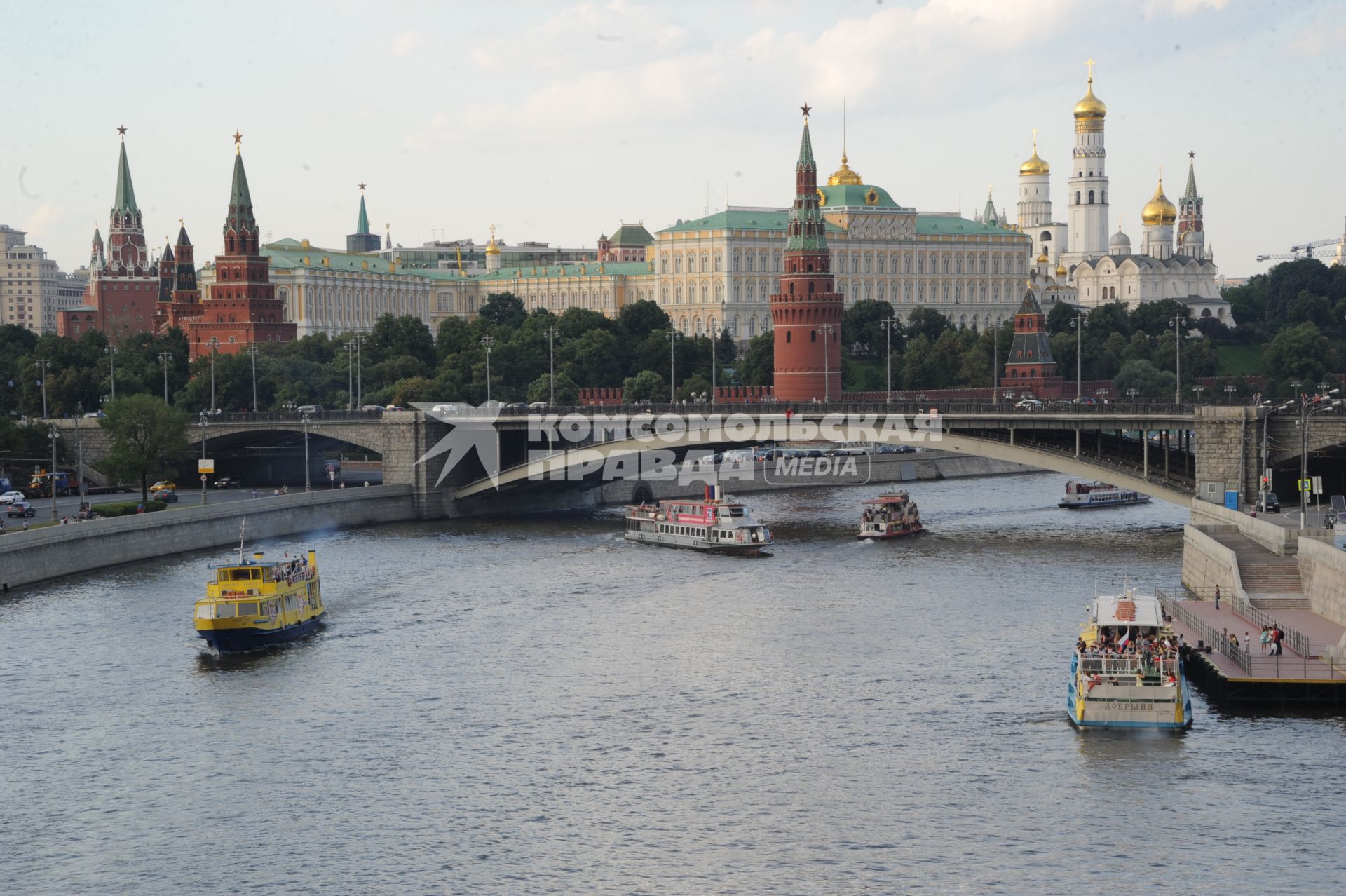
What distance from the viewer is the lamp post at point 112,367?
4483 inches

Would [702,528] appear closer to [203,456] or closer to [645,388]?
[203,456]

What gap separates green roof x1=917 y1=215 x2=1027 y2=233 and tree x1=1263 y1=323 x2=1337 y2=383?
53.2 meters

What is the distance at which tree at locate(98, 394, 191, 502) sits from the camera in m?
87.1

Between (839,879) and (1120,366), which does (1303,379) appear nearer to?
(1120,366)

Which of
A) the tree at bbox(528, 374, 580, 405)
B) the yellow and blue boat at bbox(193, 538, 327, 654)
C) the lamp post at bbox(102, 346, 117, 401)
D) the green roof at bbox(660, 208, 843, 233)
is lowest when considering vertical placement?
the yellow and blue boat at bbox(193, 538, 327, 654)

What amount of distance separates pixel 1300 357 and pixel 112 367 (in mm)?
84886

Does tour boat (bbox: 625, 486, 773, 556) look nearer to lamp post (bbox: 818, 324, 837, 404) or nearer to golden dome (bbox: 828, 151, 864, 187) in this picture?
lamp post (bbox: 818, 324, 837, 404)

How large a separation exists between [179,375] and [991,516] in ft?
217

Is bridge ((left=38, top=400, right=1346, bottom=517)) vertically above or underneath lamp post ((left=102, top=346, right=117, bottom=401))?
underneath

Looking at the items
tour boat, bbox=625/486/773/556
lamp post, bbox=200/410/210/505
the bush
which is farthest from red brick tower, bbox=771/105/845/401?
the bush

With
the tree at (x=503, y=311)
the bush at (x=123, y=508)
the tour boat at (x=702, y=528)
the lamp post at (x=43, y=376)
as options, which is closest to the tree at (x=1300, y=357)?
the tree at (x=503, y=311)

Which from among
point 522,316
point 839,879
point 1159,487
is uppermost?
point 522,316

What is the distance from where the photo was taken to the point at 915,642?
174 ft

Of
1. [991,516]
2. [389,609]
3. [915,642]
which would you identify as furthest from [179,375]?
[915,642]
